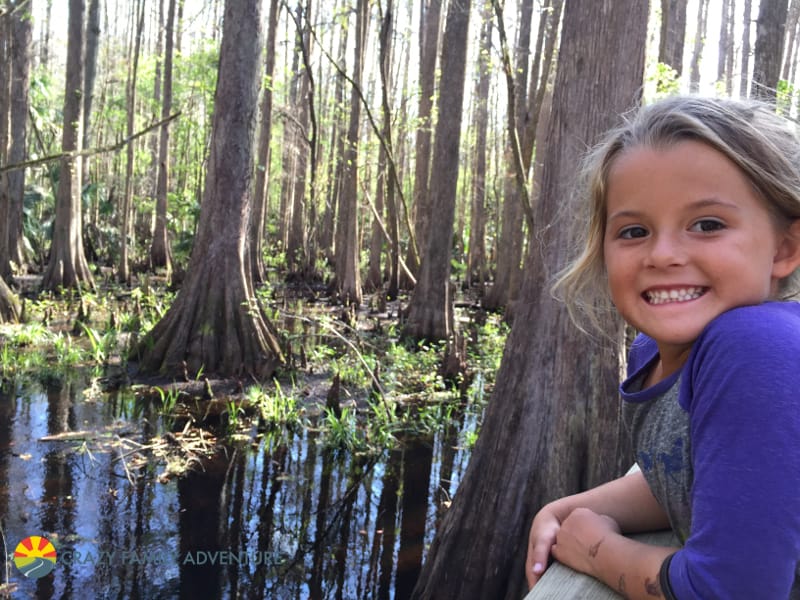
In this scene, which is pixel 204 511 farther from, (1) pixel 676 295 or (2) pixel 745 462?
(2) pixel 745 462

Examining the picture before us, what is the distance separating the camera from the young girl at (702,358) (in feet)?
2.19

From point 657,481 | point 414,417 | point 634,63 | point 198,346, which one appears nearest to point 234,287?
point 198,346

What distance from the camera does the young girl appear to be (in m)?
0.67

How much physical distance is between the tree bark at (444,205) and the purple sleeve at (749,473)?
8.28m

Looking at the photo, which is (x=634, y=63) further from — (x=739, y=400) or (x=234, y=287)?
(x=234, y=287)

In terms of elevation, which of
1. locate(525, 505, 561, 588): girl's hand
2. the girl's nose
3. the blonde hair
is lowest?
locate(525, 505, 561, 588): girl's hand

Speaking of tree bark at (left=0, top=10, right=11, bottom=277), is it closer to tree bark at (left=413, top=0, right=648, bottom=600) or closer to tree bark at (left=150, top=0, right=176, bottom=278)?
tree bark at (left=150, top=0, right=176, bottom=278)

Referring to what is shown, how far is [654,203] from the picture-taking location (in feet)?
2.88

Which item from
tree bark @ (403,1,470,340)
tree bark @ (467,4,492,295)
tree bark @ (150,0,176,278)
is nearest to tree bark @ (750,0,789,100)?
tree bark @ (403,1,470,340)

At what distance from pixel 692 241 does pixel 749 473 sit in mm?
300

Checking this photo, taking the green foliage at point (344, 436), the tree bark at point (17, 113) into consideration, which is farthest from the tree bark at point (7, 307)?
the green foliage at point (344, 436)

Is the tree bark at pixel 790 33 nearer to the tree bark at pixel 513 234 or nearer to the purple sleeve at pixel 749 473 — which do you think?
the tree bark at pixel 513 234

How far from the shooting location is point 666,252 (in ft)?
2.79

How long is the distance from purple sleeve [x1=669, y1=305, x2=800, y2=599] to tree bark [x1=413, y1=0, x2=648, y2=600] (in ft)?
6.66
